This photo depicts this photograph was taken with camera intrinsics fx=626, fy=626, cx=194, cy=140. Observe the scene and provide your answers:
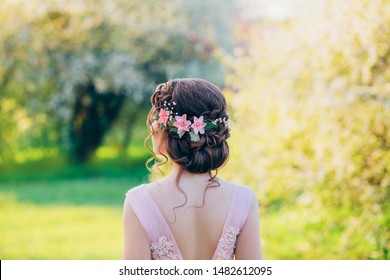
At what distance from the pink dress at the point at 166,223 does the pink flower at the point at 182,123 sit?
23cm

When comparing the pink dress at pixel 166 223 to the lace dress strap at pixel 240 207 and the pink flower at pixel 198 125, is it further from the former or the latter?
the pink flower at pixel 198 125

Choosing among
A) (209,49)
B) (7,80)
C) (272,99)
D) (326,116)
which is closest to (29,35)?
(7,80)

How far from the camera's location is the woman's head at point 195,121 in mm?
2016

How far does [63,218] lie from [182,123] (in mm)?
5055

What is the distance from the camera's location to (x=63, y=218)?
6.79 meters

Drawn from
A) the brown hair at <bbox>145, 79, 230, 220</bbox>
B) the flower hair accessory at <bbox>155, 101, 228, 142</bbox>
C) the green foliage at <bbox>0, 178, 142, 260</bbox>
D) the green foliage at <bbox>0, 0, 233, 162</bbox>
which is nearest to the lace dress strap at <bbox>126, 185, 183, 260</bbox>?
the brown hair at <bbox>145, 79, 230, 220</bbox>

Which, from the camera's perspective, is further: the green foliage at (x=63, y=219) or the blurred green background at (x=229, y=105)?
the green foliage at (x=63, y=219)

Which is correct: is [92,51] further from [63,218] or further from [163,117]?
[163,117]

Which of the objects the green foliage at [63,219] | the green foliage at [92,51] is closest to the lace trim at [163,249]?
the green foliage at [63,219]

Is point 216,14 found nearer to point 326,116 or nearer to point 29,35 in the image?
point 29,35

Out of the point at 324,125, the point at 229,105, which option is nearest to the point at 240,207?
the point at 324,125

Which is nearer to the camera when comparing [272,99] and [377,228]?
[377,228]

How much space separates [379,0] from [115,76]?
5.63 meters

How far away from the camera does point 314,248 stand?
16.1 ft
